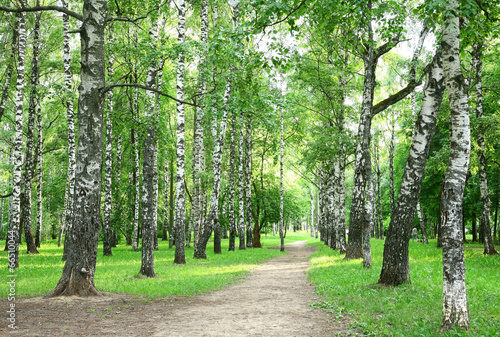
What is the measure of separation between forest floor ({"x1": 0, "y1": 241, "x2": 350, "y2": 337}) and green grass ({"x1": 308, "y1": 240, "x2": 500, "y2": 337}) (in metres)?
0.56

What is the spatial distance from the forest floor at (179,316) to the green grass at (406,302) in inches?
22.0

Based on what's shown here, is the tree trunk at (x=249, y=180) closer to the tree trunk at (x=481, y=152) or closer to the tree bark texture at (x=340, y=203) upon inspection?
the tree bark texture at (x=340, y=203)

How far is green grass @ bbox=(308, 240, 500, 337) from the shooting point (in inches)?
229

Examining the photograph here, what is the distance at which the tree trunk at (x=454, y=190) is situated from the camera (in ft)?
18.0

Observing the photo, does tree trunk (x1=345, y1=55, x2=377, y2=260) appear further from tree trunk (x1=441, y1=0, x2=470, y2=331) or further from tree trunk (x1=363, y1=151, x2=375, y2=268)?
tree trunk (x1=441, y1=0, x2=470, y2=331)

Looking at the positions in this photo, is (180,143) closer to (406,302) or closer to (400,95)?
(400,95)

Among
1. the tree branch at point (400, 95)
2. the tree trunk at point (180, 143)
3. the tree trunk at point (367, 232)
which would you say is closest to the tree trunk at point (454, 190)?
the tree branch at point (400, 95)

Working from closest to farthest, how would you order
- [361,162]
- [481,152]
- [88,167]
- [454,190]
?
1. [454,190]
2. [88,167]
3. [361,162]
4. [481,152]

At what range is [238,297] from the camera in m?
9.34

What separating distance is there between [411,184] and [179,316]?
21.2ft

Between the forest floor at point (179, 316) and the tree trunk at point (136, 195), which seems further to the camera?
the tree trunk at point (136, 195)

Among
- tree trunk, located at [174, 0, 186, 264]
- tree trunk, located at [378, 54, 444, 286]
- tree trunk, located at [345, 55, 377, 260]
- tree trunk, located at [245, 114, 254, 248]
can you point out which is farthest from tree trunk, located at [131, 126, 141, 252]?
tree trunk, located at [378, 54, 444, 286]

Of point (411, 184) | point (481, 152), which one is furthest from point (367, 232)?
point (481, 152)

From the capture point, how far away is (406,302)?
752 centimetres
